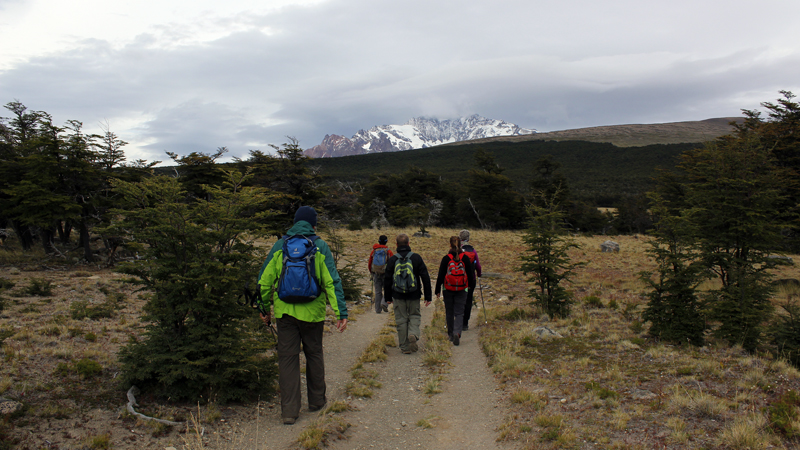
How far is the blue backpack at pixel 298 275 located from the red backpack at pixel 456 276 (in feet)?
12.2

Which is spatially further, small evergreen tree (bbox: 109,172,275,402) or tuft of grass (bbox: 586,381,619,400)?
tuft of grass (bbox: 586,381,619,400)

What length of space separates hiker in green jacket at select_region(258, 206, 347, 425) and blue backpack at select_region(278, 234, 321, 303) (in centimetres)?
10

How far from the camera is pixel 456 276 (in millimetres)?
7434

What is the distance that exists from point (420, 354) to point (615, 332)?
399 centimetres

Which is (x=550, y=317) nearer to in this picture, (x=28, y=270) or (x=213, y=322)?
(x=213, y=322)

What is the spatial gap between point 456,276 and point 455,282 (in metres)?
0.11

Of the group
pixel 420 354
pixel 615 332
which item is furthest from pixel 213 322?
pixel 615 332

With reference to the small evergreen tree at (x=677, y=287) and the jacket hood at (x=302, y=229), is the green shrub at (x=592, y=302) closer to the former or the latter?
the small evergreen tree at (x=677, y=287)

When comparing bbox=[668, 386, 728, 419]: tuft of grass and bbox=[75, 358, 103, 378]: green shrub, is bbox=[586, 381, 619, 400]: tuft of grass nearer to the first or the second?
bbox=[668, 386, 728, 419]: tuft of grass

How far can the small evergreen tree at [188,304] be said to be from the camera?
4.37 meters

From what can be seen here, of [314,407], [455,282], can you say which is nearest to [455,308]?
[455,282]

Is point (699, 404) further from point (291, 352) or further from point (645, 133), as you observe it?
point (645, 133)

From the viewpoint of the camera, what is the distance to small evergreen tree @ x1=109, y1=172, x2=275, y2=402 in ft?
14.3

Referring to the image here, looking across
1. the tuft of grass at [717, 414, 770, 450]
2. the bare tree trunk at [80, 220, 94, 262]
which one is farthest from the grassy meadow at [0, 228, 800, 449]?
the bare tree trunk at [80, 220, 94, 262]
